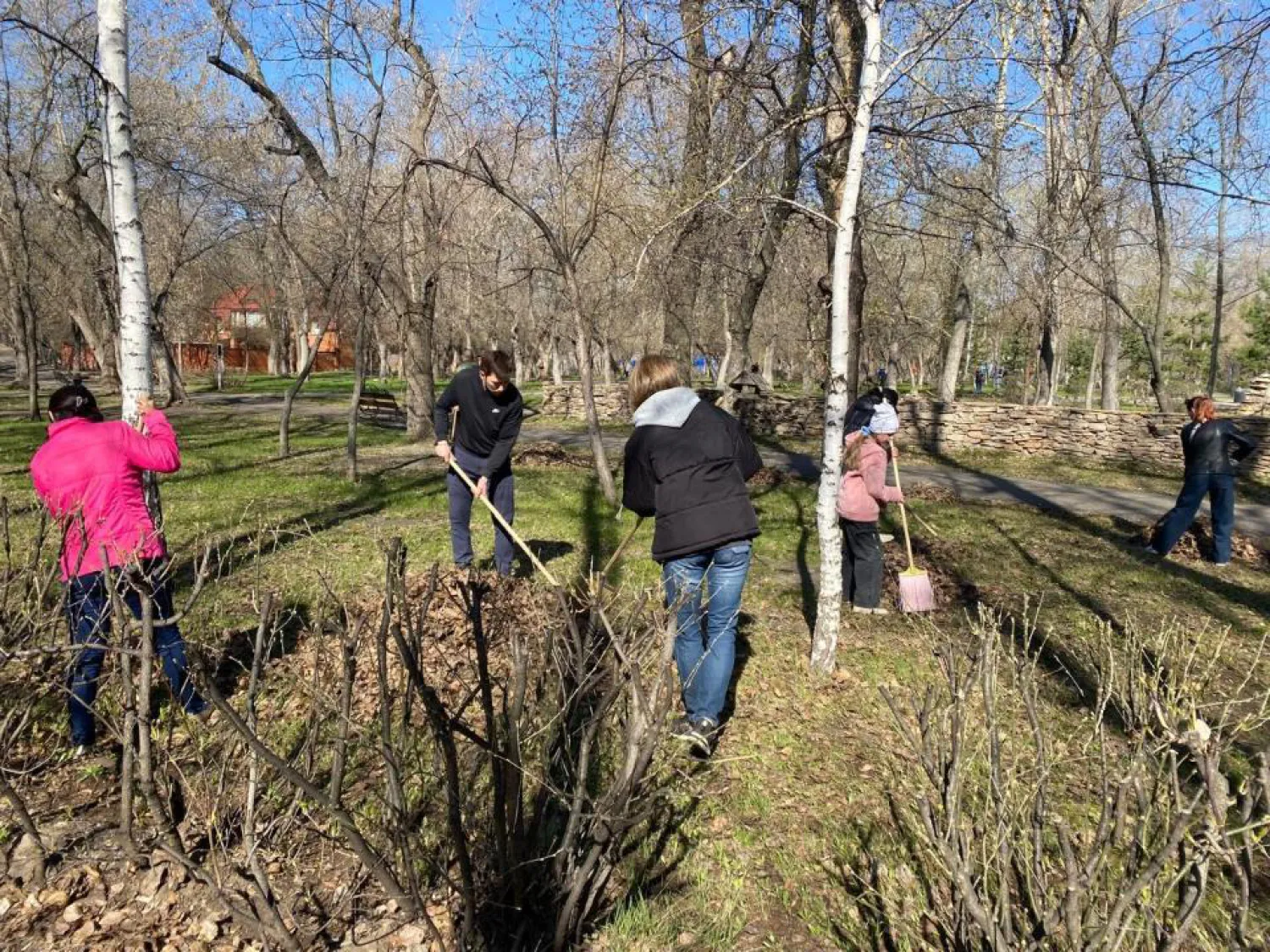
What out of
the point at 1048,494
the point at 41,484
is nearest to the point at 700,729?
the point at 41,484

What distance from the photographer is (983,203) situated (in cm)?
632

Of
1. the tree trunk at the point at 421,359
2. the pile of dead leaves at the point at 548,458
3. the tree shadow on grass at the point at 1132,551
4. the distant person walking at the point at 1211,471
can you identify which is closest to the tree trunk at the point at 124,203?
the pile of dead leaves at the point at 548,458

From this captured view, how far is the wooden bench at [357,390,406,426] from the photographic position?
17297 mm

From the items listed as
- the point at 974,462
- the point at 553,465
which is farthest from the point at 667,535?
the point at 974,462

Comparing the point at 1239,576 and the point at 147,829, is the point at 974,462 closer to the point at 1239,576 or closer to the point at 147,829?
the point at 1239,576

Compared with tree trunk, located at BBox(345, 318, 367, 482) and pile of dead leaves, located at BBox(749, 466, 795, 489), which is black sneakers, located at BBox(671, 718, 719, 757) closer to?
pile of dead leaves, located at BBox(749, 466, 795, 489)

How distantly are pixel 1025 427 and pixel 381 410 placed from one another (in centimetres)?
1393

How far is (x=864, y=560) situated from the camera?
531 centimetres

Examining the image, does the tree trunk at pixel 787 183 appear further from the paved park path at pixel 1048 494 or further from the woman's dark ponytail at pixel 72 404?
the woman's dark ponytail at pixel 72 404

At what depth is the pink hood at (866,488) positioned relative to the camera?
5.05 metres

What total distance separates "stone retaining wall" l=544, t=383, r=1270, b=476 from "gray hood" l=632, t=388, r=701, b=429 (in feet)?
34.8

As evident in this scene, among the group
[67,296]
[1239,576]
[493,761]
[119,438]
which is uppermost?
[67,296]

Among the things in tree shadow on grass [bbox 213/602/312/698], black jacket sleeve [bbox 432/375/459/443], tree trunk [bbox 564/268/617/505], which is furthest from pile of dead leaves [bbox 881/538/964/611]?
tree shadow on grass [bbox 213/602/312/698]

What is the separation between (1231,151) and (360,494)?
8439 mm
